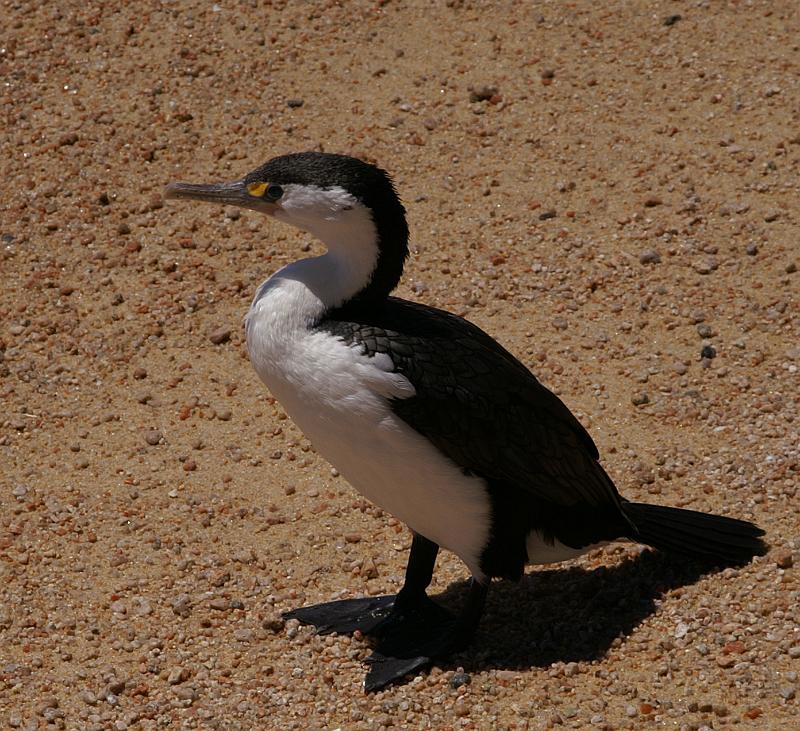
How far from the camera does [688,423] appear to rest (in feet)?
22.0

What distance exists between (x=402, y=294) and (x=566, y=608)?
9.23 feet

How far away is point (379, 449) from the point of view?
4.89 metres

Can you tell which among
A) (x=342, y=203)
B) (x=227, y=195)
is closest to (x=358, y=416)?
(x=342, y=203)

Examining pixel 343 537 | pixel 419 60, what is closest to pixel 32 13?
pixel 419 60

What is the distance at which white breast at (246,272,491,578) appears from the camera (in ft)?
15.8

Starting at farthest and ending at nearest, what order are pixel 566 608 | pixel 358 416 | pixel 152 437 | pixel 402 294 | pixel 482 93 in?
pixel 482 93, pixel 402 294, pixel 152 437, pixel 566 608, pixel 358 416

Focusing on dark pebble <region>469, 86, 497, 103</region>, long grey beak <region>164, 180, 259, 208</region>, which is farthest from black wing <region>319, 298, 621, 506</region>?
dark pebble <region>469, 86, 497, 103</region>

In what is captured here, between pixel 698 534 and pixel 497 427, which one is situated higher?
Result: pixel 497 427

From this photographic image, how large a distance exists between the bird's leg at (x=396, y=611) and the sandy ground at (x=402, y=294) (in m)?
0.09

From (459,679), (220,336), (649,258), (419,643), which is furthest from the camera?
(649,258)

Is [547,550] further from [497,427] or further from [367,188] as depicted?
[367,188]

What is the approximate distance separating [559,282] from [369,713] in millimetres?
3495

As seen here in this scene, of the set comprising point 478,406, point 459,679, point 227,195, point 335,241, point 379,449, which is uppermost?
point 227,195

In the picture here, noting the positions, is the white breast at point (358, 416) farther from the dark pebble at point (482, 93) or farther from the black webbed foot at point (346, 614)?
the dark pebble at point (482, 93)
